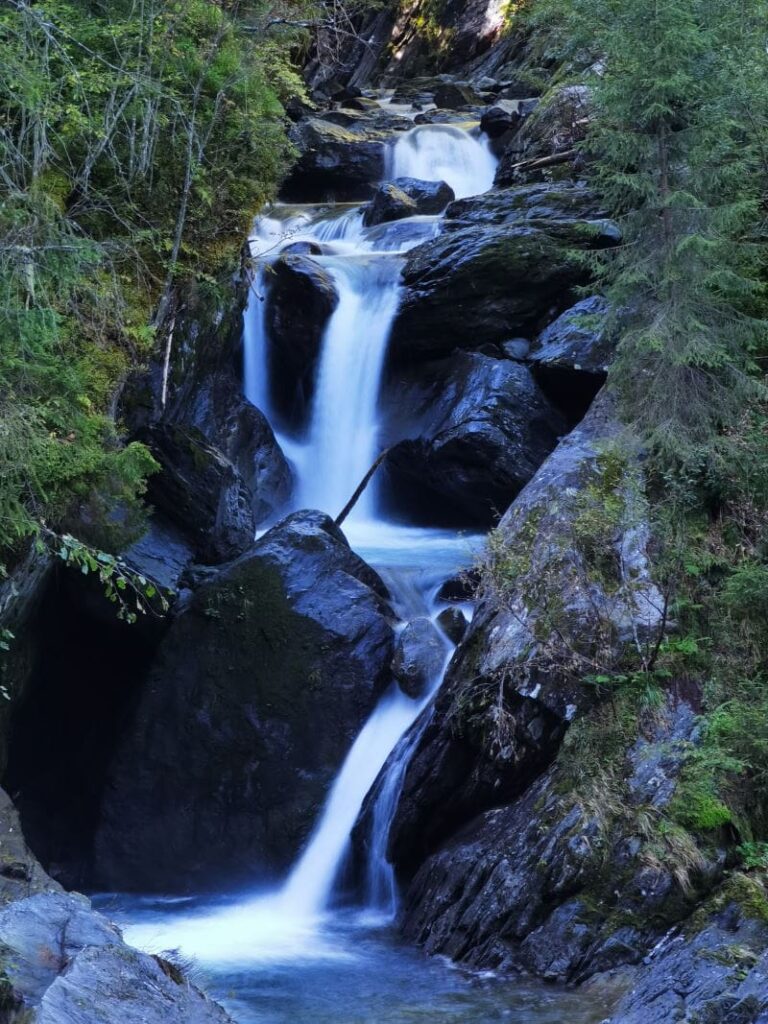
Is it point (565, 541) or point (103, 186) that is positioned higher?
point (103, 186)

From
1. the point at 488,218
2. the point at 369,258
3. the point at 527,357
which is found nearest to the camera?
the point at 527,357

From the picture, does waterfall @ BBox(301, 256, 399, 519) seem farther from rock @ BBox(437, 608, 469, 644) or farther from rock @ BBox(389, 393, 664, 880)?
rock @ BBox(389, 393, 664, 880)

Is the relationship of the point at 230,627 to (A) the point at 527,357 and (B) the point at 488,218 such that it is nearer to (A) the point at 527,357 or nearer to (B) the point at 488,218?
(A) the point at 527,357

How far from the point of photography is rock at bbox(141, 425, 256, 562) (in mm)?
10609

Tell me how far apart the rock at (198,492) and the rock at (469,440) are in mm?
2935

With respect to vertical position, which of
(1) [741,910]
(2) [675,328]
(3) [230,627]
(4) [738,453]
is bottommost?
(1) [741,910]

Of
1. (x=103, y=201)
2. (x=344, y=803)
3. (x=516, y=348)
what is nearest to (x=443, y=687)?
(x=344, y=803)

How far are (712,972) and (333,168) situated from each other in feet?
65.5

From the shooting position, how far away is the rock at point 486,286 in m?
13.2

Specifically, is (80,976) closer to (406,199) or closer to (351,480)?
(351,480)

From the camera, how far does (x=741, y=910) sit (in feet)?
19.1

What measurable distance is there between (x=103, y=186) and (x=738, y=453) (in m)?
6.96

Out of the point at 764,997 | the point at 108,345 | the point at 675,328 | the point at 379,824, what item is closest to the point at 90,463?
the point at 108,345

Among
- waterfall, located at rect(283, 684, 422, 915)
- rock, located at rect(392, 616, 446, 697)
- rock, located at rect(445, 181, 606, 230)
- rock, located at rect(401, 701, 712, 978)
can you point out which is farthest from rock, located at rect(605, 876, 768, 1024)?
rock, located at rect(445, 181, 606, 230)
